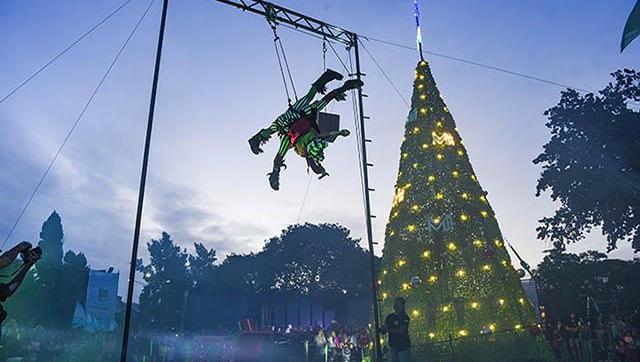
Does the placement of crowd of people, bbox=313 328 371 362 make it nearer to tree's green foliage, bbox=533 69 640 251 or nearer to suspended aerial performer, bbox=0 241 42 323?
tree's green foliage, bbox=533 69 640 251

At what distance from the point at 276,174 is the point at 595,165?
14608 mm

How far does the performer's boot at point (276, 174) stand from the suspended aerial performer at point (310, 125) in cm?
26

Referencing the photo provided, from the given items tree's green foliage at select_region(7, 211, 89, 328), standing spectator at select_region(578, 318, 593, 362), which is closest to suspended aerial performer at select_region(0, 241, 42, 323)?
standing spectator at select_region(578, 318, 593, 362)

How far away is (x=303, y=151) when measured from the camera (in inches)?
348

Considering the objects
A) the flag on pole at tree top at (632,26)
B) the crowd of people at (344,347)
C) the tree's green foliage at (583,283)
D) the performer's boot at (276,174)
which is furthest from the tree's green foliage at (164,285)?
the flag on pole at tree top at (632,26)

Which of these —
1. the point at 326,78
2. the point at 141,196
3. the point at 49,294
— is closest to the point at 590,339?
the point at 326,78

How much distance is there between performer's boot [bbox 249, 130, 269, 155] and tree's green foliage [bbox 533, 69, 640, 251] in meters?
14.6

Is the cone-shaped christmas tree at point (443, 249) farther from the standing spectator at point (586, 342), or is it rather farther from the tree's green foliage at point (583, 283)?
the tree's green foliage at point (583, 283)

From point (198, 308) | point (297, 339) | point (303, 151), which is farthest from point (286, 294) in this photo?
point (303, 151)

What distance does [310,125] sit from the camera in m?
A: 8.66

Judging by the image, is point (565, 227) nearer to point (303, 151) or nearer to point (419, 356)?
point (419, 356)

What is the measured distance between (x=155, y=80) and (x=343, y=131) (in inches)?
153

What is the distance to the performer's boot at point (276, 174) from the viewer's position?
30.1 ft

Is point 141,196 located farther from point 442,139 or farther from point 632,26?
point 442,139
